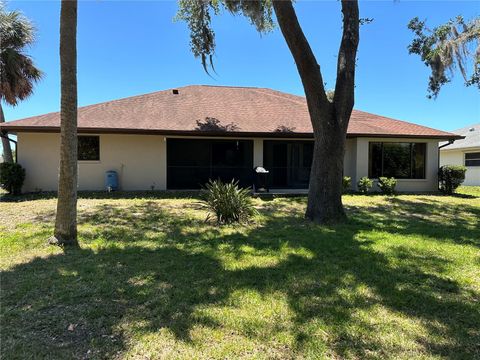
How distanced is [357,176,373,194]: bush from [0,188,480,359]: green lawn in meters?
7.12

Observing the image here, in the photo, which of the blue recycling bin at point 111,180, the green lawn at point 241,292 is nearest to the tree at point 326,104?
the green lawn at point 241,292

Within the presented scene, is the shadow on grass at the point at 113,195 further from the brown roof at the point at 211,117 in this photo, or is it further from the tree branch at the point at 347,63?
the tree branch at the point at 347,63

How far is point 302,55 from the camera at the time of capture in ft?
28.1

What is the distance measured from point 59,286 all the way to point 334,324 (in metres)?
3.17

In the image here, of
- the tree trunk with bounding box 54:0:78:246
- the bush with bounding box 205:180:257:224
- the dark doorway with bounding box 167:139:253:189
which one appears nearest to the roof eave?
the dark doorway with bounding box 167:139:253:189

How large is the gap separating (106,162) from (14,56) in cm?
634

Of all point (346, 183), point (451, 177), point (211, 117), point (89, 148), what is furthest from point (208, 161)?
point (451, 177)

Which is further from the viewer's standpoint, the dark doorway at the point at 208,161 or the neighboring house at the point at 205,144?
the dark doorway at the point at 208,161

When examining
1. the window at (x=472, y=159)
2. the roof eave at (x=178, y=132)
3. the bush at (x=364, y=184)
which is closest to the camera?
the roof eave at (x=178, y=132)

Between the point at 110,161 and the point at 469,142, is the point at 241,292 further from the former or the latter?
the point at 469,142

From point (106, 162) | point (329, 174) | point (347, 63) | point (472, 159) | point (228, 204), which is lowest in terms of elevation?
point (228, 204)

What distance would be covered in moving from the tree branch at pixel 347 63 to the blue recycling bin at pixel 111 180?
9.17m

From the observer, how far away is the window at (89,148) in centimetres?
1447

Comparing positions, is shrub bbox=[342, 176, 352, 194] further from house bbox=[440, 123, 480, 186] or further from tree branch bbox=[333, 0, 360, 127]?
house bbox=[440, 123, 480, 186]
